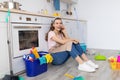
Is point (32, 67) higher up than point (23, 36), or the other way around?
point (23, 36)

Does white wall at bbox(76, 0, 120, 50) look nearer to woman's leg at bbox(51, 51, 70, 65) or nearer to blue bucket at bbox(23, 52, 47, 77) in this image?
woman's leg at bbox(51, 51, 70, 65)

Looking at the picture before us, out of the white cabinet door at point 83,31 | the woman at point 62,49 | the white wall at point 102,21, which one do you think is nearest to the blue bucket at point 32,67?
the woman at point 62,49

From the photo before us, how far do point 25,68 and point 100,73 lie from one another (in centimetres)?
106

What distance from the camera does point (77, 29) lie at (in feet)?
13.6

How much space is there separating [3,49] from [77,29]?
256cm

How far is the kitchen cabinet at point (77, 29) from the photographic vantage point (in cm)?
360

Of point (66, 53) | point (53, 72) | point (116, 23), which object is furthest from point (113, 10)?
point (53, 72)

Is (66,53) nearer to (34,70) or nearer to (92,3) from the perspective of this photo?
(34,70)

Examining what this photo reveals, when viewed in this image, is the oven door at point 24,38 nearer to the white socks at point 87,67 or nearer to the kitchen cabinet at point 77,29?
the white socks at point 87,67

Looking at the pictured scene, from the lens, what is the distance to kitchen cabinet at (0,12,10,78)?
6.05 feet

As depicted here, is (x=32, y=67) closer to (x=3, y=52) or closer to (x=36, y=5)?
(x=3, y=52)

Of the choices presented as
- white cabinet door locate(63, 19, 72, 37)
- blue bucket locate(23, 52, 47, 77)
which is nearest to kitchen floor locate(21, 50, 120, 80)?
blue bucket locate(23, 52, 47, 77)

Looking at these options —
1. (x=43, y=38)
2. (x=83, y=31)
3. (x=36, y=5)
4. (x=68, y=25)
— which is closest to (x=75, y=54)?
(x=43, y=38)

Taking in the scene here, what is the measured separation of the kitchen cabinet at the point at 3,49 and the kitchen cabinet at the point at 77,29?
170 centimetres
